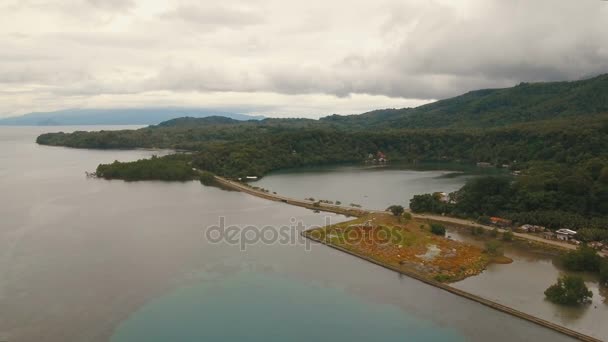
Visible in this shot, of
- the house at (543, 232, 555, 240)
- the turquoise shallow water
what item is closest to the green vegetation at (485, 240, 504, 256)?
the house at (543, 232, 555, 240)

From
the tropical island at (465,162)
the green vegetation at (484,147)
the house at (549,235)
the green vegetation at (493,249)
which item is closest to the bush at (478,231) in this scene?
the tropical island at (465,162)

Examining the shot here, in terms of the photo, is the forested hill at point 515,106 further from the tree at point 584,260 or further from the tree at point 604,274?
the tree at point 604,274

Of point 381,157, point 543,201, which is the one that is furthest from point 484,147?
point 543,201

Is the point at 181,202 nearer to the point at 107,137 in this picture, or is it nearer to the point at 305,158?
the point at 305,158

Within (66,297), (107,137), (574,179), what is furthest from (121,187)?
(107,137)

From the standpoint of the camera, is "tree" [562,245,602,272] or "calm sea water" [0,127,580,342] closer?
"calm sea water" [0,127,580,342]
